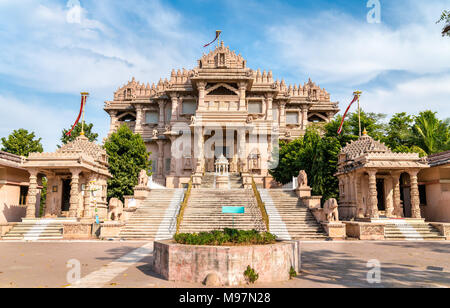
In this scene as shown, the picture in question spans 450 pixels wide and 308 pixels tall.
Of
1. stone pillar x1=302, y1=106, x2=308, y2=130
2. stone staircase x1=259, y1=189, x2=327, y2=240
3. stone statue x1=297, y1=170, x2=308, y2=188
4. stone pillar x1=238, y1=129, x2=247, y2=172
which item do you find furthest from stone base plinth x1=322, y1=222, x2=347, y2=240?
stone pillar x1=302, y1=106, x2=308, y2=130

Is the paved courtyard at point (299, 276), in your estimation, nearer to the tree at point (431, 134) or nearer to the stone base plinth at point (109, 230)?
the stone base plinth at point (109, 230)

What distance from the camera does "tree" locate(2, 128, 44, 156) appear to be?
107ft

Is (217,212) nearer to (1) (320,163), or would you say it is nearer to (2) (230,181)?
(2) (230,181)

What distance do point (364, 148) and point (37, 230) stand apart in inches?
866

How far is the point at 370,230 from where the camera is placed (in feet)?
58.7

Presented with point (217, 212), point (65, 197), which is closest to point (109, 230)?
point (217, 212)

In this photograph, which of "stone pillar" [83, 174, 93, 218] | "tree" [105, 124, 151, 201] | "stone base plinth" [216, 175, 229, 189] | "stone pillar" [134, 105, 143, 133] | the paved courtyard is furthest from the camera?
"stone pillar" [134, 105, 143, 133]

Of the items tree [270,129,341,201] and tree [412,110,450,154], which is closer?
tree [270,129,341,201]

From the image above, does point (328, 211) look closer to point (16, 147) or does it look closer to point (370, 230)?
point (370, 230)

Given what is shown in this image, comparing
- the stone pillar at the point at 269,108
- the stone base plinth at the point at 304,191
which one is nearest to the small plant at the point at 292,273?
the stone base plinth at the point at 304,191

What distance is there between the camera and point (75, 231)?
1945cm

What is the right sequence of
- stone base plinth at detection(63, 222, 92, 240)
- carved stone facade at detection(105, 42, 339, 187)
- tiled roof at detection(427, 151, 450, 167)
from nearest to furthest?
stone base plinth at detection(63, 222, 92, 240) < tiled roof at detection(427, 151, 450, 167) < carved stone facade at detection(105, 42, 339, 187)

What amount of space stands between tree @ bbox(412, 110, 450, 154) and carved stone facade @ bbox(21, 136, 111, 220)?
28.7 metres

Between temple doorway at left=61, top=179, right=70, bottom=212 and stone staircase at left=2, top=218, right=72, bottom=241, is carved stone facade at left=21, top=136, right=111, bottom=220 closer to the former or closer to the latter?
temple doorway at left=61, top=179, right=70, bottom=212
